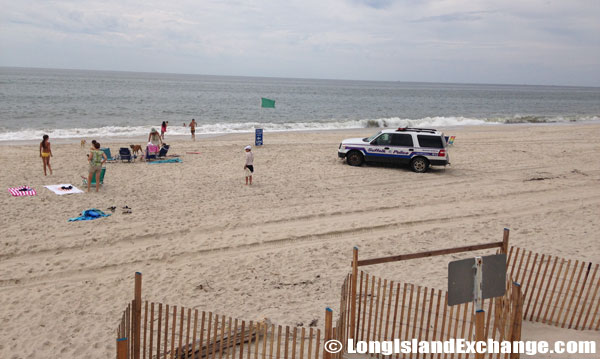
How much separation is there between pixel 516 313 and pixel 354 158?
14029 mm

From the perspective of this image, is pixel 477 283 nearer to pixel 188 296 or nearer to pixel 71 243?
pixel 188 296

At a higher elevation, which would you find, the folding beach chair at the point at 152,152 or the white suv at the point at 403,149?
the white suv at the point at 403,149

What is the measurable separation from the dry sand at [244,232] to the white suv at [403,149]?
0.51 meters

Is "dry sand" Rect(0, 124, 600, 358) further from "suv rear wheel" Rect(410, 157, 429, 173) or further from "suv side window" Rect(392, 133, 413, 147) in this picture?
"suv side window" Rect(392, 133, 413, 147)

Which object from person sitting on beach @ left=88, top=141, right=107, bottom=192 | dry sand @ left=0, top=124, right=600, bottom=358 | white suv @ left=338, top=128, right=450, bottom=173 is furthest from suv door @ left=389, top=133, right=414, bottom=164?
person sitting on beach @ left=88, top=141, right=107, bottom=192

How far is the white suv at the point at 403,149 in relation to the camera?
18.0 m

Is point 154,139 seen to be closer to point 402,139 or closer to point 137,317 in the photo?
point 402,139

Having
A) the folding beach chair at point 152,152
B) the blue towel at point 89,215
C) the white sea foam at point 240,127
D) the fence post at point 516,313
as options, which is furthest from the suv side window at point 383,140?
the white sea foam at point 240,127

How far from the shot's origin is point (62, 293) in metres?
7.81

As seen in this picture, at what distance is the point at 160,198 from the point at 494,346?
1034 cm

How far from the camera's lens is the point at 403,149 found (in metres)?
18.3

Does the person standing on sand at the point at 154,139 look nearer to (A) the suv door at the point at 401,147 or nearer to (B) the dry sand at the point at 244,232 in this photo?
(B) the dry sand at the point at 244,232

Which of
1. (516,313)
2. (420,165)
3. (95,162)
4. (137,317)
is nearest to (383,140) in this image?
(420,165)

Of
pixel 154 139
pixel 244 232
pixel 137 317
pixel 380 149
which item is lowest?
pixel 244 232
